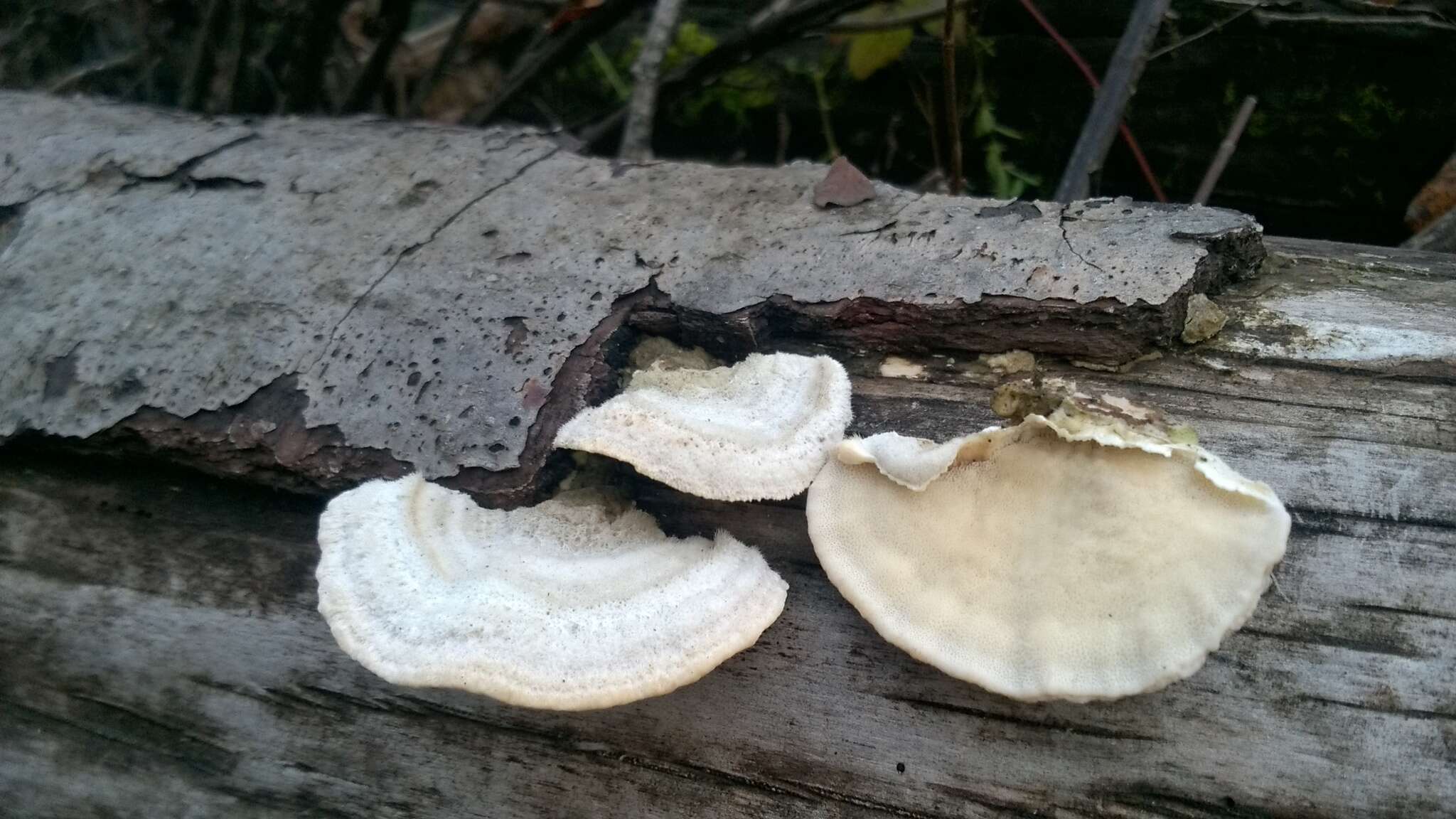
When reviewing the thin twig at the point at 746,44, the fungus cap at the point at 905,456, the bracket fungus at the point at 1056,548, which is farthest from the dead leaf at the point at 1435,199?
the fungus cap at the point at 905,456

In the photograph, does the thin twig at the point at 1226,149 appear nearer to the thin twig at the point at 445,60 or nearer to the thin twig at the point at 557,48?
the thin twig at the point at 557,48

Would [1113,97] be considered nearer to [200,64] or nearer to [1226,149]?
[1226,149]

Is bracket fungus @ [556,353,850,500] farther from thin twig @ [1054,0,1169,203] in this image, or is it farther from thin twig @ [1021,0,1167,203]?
thin twig @ [1021,0,1167,203]

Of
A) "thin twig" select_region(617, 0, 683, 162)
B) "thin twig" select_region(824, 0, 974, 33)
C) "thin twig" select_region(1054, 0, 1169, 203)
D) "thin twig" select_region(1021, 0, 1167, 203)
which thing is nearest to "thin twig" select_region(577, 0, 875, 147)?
"thin twig" select_region(824, 0, 974, 33)

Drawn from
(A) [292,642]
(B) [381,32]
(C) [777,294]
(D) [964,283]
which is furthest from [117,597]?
(B) [381,32]

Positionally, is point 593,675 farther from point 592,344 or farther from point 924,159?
point 924,159

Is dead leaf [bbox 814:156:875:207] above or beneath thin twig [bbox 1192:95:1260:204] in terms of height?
above

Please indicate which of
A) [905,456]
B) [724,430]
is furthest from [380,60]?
[905,456]
